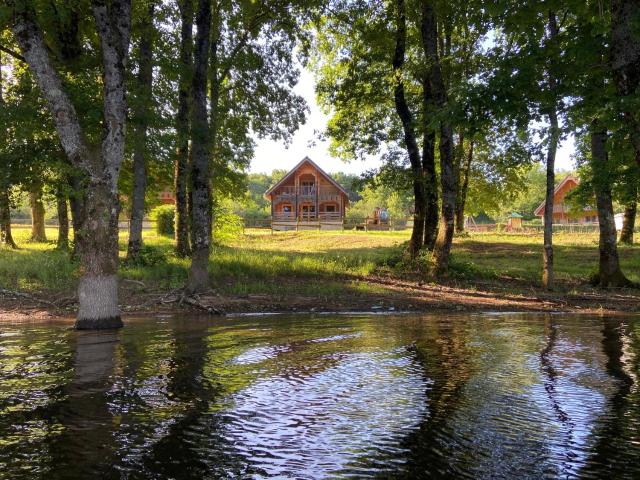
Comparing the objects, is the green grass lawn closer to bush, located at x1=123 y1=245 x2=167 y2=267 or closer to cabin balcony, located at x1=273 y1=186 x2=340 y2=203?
bush, located at x1=123 y1=245 x2=167 y2=267

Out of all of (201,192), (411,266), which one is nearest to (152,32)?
(201,192)

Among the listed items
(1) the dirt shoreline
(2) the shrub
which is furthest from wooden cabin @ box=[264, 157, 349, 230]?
(1) the dirt shoreline

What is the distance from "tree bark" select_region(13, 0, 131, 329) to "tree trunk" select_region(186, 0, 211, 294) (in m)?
3.81

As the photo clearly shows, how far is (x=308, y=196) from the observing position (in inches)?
2253

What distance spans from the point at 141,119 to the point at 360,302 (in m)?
7.94

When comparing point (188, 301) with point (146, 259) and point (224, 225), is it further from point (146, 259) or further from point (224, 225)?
point (224, 225)

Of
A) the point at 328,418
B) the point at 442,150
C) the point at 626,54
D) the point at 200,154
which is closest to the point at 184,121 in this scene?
the point at 200,154

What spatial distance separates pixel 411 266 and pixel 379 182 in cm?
403

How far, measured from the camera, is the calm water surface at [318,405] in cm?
447

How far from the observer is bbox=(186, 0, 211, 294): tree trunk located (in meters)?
14.7

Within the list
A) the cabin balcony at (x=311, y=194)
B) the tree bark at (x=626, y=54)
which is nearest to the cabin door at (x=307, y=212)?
the cabin balcony at (x=311, y=194)

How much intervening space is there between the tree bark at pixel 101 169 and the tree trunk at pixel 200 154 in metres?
3.81

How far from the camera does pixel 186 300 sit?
14289 mm

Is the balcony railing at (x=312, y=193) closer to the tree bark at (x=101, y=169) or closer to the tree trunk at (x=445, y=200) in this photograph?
the tree trunk at (x=445, y=200)
